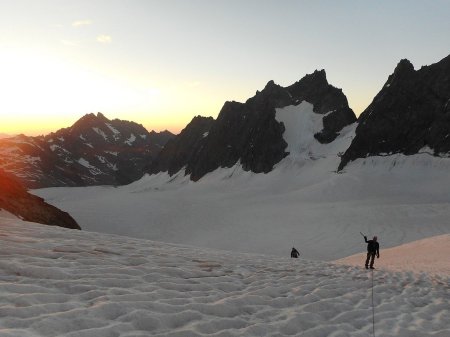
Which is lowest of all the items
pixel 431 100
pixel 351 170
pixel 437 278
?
pixel 437 278

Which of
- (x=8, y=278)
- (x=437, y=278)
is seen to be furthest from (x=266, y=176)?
(x=8, y=278)

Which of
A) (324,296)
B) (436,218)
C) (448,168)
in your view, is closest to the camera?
(324,296)

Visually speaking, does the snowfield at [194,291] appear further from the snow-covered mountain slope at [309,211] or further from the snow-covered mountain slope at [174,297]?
the snow-covered mountain slope at [309,211]

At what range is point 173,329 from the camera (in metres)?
6.99

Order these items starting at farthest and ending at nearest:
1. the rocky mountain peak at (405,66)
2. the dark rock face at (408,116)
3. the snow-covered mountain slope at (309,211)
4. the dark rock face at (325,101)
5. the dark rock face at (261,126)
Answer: the dark rock face at (325,101) → the dark rock face at (261,126) → the rocky mountain peak at (405,66) → the dark rock face at (408,116) → the snow-covered mountain slope at (309,211)

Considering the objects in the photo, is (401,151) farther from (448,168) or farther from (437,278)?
(437,278)

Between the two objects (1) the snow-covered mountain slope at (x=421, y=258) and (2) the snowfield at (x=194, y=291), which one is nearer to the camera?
(2) the snowfield at (x=194, y=291)

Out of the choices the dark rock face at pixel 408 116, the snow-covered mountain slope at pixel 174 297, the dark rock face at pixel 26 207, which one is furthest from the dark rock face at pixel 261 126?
the snow-covered mountain slope at pixel 174 297

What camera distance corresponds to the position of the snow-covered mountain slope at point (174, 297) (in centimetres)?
684

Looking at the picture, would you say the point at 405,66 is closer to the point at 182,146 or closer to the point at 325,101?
the point at 325,101

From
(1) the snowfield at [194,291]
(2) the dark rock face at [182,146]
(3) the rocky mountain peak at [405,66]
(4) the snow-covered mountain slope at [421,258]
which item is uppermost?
(3) the rocky mountain peak at [405,66]

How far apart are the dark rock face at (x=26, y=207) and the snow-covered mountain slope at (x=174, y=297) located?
6.04 m

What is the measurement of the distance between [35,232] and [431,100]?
9347 centimetres

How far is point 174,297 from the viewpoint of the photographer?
344 inches
